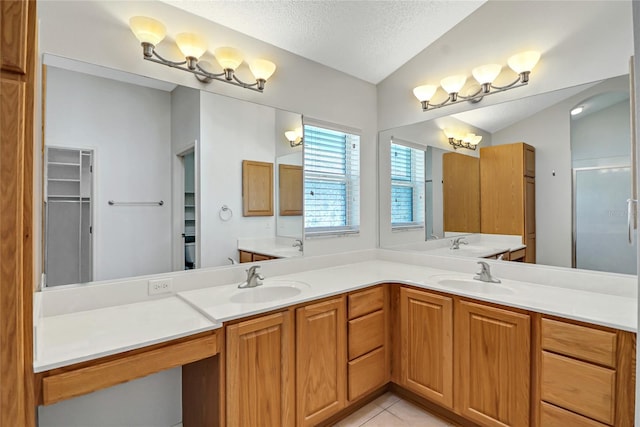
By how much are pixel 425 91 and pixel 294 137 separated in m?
1.14

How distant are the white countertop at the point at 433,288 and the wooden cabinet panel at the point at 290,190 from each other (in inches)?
20.0

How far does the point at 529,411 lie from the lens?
61.8 inches

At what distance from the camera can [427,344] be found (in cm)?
199

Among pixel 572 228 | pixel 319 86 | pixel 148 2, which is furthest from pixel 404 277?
pixel 148 2

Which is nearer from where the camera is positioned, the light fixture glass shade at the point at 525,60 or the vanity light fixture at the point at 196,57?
the vanity light fixture at the point at 196,57

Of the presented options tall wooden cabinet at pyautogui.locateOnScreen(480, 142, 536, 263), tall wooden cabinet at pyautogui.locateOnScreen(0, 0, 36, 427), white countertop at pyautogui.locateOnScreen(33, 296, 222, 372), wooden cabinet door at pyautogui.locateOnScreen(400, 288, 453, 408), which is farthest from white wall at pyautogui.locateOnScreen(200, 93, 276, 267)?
tall wooden cabinet at pyautogui.locateOnScreen(480, 142, 536, 263)

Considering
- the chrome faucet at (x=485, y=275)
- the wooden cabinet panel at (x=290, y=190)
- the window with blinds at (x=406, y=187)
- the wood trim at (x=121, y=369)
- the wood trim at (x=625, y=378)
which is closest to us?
the wood trim at (x=121, y=369)

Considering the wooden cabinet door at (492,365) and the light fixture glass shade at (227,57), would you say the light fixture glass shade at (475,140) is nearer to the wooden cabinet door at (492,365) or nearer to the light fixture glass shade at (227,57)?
the wooden cabinet door at (492,365)

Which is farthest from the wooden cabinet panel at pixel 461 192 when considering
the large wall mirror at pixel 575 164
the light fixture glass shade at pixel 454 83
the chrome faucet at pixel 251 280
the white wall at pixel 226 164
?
the chrome faucet at pixel 251 280

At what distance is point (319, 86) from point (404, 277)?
168 cm

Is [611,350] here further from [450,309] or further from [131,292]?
[131,292]

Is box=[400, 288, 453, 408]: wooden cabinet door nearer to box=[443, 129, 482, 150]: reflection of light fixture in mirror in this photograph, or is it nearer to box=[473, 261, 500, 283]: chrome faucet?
box=[473, 261, 500, 283]: chrome faucet

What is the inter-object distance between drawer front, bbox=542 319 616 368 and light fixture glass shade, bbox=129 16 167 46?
2500mm

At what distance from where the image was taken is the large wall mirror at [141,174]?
4.95 feet
